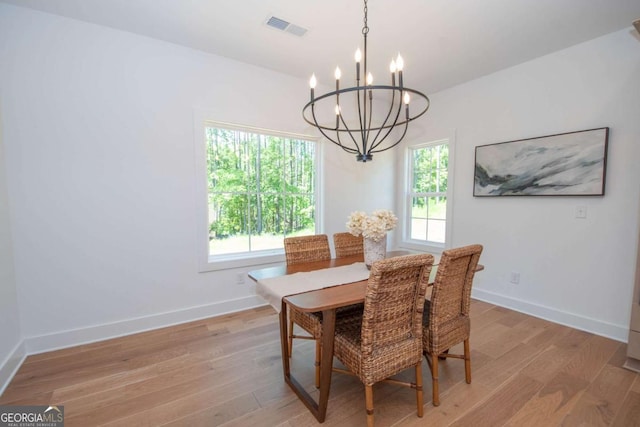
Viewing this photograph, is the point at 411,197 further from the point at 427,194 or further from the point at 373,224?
the point at 373,224

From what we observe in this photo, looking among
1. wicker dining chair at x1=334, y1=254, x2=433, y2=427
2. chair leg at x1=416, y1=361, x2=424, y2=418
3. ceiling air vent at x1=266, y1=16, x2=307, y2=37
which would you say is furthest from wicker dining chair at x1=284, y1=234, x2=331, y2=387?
ceiling air vent at x1=266, y1=16, x2=307, y2=37

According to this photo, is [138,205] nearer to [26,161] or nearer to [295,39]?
[26,161]

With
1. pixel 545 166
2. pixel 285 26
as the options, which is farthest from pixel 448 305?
pixel 285 26

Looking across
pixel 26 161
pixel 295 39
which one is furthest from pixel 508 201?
pixel 26 161

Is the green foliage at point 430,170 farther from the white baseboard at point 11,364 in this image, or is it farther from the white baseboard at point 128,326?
the white baseboard at point 11,364

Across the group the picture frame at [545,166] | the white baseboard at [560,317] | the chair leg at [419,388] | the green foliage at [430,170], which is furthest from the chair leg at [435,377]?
the green foliage at [430,170]

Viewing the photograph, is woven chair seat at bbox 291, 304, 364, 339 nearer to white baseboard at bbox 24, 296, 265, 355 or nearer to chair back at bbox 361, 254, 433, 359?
chair back at bbox 361, 254, 433, 359

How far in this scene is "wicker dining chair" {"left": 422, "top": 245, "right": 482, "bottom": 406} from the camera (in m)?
1.65

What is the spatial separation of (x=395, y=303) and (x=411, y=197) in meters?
3.15

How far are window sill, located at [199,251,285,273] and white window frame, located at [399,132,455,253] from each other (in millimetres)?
2062

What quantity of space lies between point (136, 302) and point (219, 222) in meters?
1.08

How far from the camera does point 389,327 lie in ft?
4.97

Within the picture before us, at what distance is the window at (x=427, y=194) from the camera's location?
3932 millimetres

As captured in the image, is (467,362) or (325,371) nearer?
(325,371)
